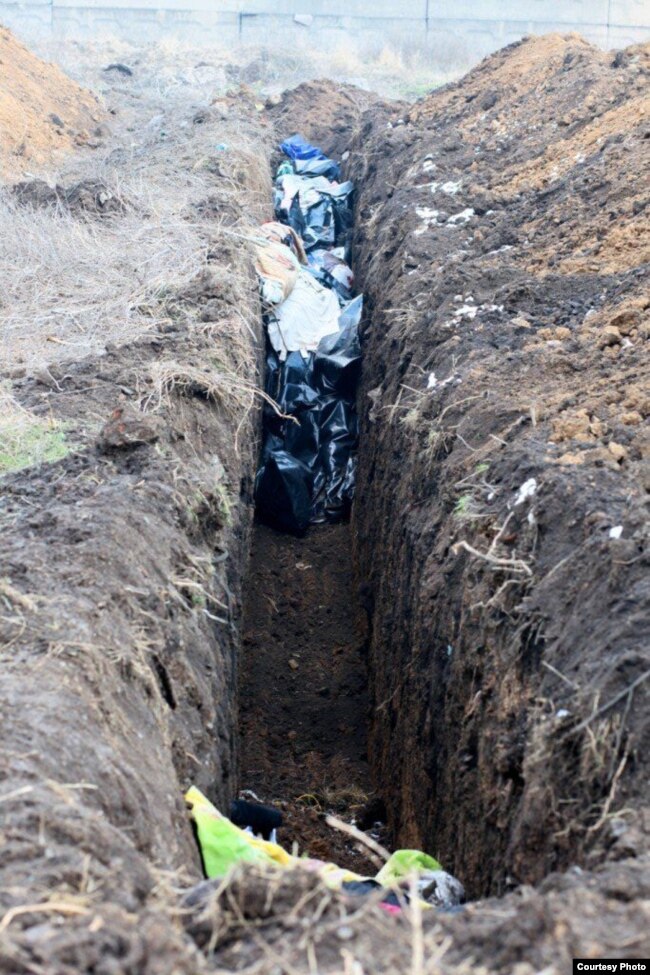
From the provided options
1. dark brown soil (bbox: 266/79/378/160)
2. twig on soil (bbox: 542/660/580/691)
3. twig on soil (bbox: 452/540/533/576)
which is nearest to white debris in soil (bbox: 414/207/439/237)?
twig on soil (bbox: 452/540/533/576)

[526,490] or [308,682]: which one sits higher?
[526,490]

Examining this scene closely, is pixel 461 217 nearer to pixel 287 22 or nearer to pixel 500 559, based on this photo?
pixel 500 559

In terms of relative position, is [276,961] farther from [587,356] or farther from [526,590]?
[587,356]

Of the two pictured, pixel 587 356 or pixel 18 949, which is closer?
pixel 18 949

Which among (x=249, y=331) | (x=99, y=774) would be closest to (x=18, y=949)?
(x=99, y=774)

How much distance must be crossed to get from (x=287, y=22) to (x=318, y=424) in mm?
19333

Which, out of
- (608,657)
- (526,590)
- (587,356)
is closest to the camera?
(608,657)

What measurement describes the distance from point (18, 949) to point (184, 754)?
188 centimetres

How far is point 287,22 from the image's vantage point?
25469 millimetres

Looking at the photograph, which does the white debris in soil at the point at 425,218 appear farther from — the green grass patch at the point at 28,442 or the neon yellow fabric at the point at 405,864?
the neon yellow fabric at the point at 405,864

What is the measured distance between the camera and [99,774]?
2.97 m

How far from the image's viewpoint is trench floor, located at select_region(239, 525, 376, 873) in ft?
18.8

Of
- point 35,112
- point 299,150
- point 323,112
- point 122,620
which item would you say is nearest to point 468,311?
point 122,620

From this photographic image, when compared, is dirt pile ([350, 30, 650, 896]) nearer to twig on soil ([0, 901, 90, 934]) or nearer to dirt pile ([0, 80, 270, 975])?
dirt pile ([0, 80, 270, 975])
